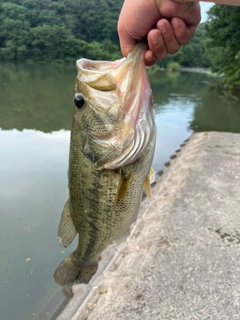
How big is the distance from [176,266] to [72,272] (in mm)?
2443

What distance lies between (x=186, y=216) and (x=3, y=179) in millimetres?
5401

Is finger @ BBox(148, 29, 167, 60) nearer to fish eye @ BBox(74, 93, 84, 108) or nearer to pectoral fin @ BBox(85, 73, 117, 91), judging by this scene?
pectoral fin @ BBox(85, 73, 117, 91)

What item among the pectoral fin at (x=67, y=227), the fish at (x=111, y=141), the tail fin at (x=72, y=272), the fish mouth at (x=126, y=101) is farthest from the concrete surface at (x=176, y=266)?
the fish mouth at (x=126, y=101)

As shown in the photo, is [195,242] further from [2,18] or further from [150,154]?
[2,18]

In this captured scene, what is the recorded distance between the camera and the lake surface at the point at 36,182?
540cm

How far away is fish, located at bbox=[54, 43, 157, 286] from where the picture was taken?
1715 millimetres

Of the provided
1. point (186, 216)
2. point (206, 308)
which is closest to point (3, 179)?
point (186, 216)

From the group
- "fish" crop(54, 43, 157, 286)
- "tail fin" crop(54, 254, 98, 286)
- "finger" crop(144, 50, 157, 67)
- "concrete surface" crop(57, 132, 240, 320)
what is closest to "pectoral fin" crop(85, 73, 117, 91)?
"fish" crop(54, 43, 157, 286)

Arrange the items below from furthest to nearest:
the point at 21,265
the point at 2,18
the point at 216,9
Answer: the point at 2,18, the point at 216,9, the point at 21,265

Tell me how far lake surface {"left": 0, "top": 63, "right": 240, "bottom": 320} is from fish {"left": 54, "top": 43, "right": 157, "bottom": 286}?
3535mm

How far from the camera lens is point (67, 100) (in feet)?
76.4

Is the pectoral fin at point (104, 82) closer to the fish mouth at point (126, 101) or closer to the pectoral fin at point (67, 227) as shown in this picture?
the fish mouth at point (126, 101)

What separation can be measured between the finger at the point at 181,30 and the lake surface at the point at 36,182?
431cm

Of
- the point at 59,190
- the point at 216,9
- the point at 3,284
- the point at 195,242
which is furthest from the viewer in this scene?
the point at 216,9
